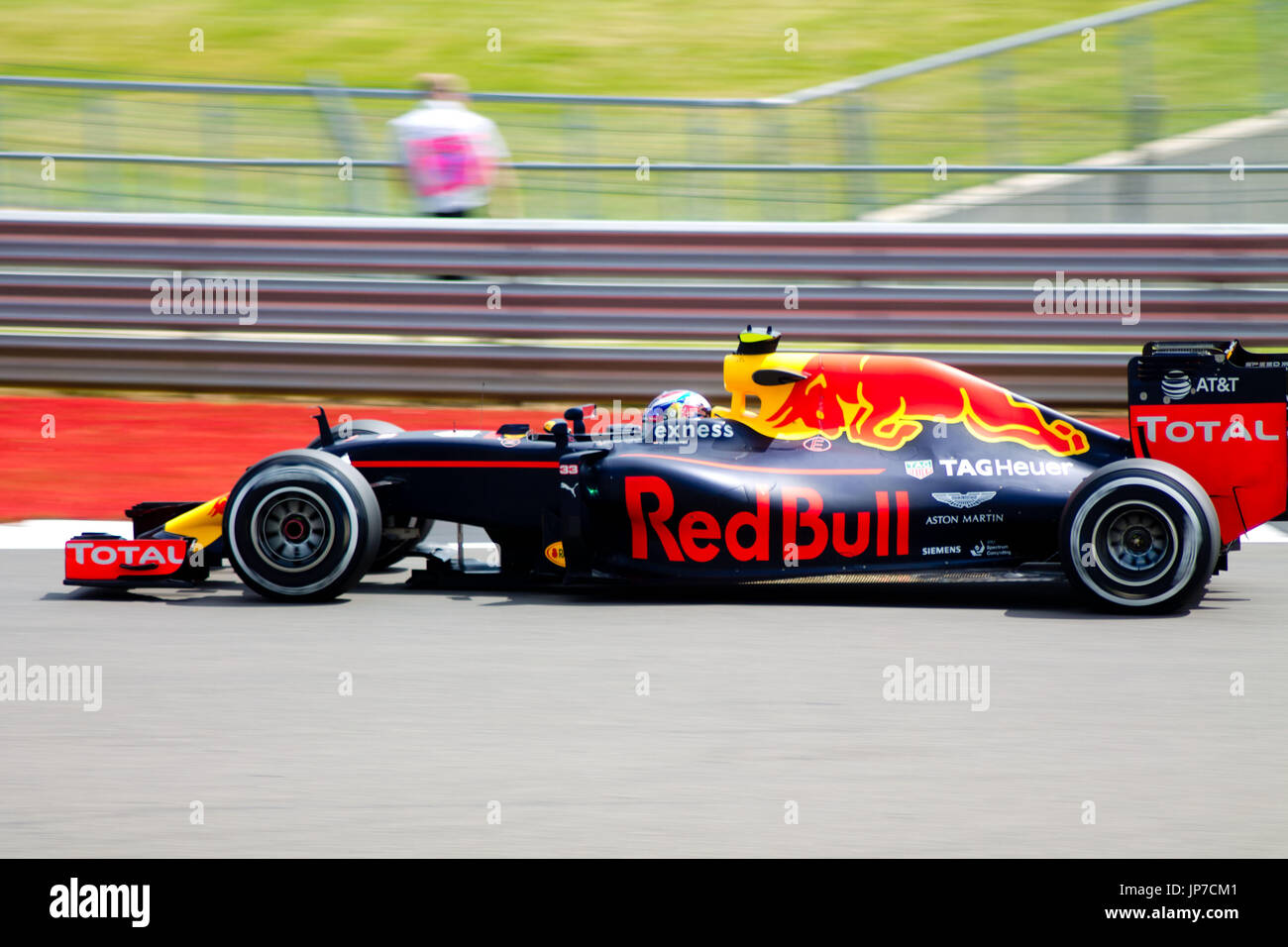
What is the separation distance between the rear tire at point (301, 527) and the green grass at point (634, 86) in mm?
6035

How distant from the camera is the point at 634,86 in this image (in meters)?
17.6

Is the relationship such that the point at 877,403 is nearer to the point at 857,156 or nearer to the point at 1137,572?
the point at 1137,572

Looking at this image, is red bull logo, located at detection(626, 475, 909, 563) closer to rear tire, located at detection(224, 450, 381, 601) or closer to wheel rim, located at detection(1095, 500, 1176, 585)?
wheel rim, located at detection(1095, 500, 1176, 585)

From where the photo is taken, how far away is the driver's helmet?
22.0 feet

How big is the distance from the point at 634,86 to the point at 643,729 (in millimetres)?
13886

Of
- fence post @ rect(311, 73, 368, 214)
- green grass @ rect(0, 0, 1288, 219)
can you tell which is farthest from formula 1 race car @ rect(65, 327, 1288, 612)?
fence post @ rect(311, 73, 368, 214)

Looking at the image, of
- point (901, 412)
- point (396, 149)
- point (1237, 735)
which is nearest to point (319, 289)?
point (396, 149)

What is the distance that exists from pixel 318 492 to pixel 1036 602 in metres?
3.01

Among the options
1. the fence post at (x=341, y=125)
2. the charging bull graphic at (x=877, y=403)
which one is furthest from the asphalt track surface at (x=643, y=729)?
the fence post at (x=341, y=125)

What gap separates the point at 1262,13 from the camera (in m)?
16.3

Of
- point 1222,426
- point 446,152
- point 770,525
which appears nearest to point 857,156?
→ point 446,152

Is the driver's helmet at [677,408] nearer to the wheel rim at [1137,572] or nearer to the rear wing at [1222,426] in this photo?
the wheel rim at [1137,572]

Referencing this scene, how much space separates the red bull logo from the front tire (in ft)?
2.23

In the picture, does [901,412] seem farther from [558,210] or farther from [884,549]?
[558,210]
